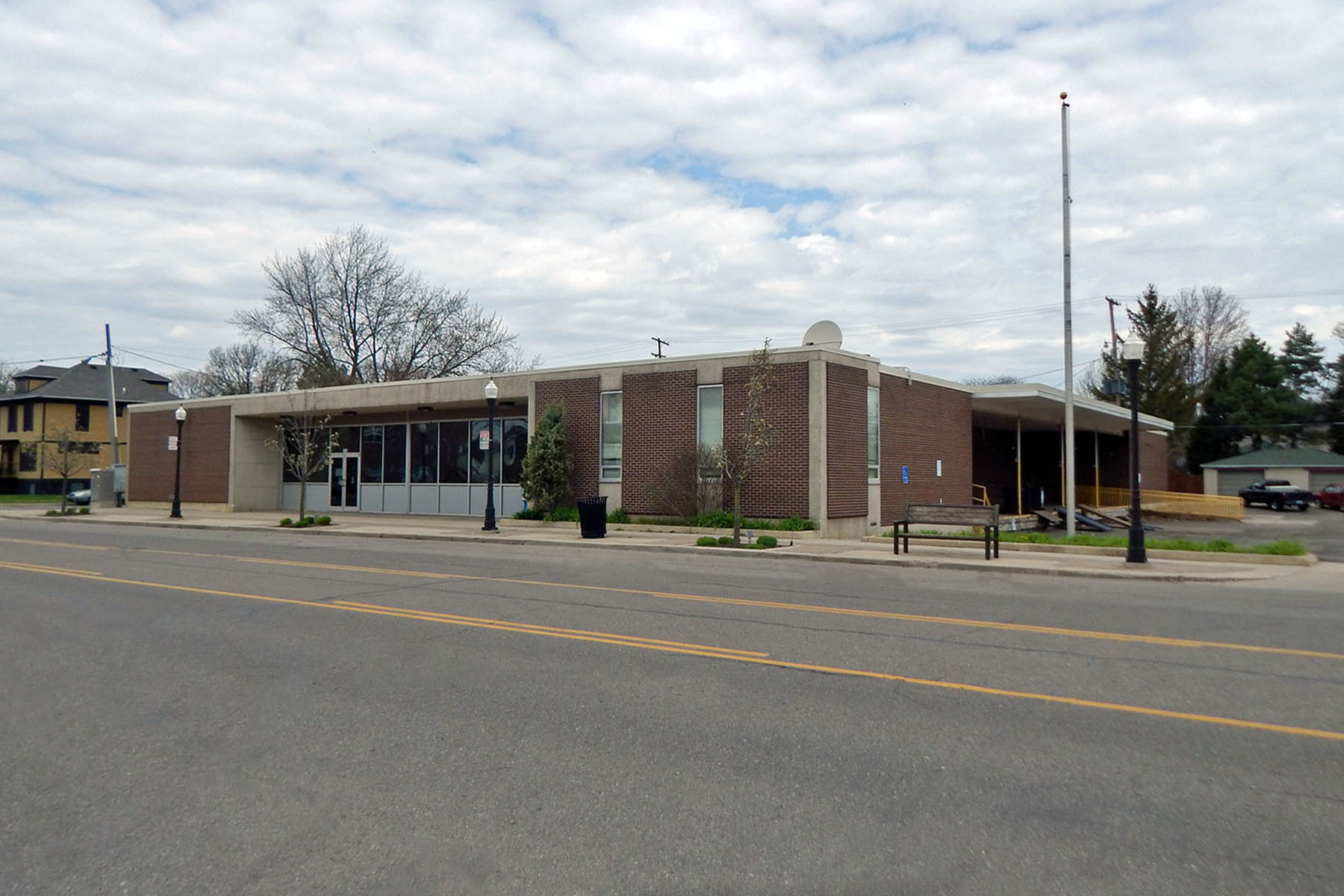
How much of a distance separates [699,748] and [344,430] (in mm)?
32413

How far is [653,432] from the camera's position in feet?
82.2

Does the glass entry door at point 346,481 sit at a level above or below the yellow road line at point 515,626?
above

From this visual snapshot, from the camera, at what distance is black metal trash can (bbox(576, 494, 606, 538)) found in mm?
22438

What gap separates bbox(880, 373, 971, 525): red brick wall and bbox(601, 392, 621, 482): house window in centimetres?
715

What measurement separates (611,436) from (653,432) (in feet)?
5.35

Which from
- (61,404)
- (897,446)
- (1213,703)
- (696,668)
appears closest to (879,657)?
(696,668)

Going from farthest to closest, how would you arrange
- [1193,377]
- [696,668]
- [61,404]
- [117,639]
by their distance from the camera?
[1193,377], [61,404], [117,639], [696,668]

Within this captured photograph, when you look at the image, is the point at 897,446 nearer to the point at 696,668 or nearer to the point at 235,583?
A: the point at 235,583

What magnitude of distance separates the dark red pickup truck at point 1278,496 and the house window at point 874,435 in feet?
111

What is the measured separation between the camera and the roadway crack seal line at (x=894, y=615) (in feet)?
28.6

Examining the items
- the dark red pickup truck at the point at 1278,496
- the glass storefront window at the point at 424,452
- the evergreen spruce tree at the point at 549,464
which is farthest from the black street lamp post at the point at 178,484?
the dark red pickup truck at the point at 1278,496

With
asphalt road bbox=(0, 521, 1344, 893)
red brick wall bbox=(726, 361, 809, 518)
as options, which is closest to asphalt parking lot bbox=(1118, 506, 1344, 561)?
red brick wall bbox=(726, 361, 809, 518)

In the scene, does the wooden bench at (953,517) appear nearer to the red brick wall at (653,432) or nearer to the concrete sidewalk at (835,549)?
the concrete sidewalk at (835,549)

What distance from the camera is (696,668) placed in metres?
7.75
